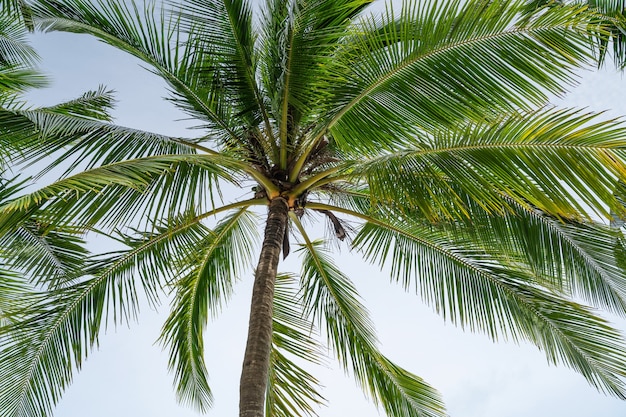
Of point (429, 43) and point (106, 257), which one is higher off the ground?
point (429, 43)

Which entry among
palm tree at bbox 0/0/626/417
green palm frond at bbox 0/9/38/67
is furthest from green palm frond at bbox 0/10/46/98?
palm tree at bbox 0/0/626/417

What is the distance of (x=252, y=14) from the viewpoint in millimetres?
5891

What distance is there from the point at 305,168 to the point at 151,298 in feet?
6.45

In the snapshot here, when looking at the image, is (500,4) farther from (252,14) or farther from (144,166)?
(144,166)

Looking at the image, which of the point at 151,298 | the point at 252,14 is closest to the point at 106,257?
the point at 151,298

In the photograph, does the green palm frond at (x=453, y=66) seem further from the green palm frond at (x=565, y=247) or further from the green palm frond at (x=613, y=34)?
the green palm frond at (x=613, y=34)

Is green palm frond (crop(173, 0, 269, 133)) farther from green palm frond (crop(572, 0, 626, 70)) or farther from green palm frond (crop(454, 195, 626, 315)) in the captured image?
green palm frond (crop(572, 0, 626, 70))

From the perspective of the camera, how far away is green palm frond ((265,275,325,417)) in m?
6.35

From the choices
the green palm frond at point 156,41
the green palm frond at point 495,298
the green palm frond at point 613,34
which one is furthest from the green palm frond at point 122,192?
the green palm frond at point 613,34

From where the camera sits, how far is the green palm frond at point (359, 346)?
264 inches

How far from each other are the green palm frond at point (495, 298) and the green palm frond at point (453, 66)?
134 centimetres

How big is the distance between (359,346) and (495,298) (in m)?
1.59

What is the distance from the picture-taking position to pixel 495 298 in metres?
6.08

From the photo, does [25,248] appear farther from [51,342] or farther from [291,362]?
[291,362]
